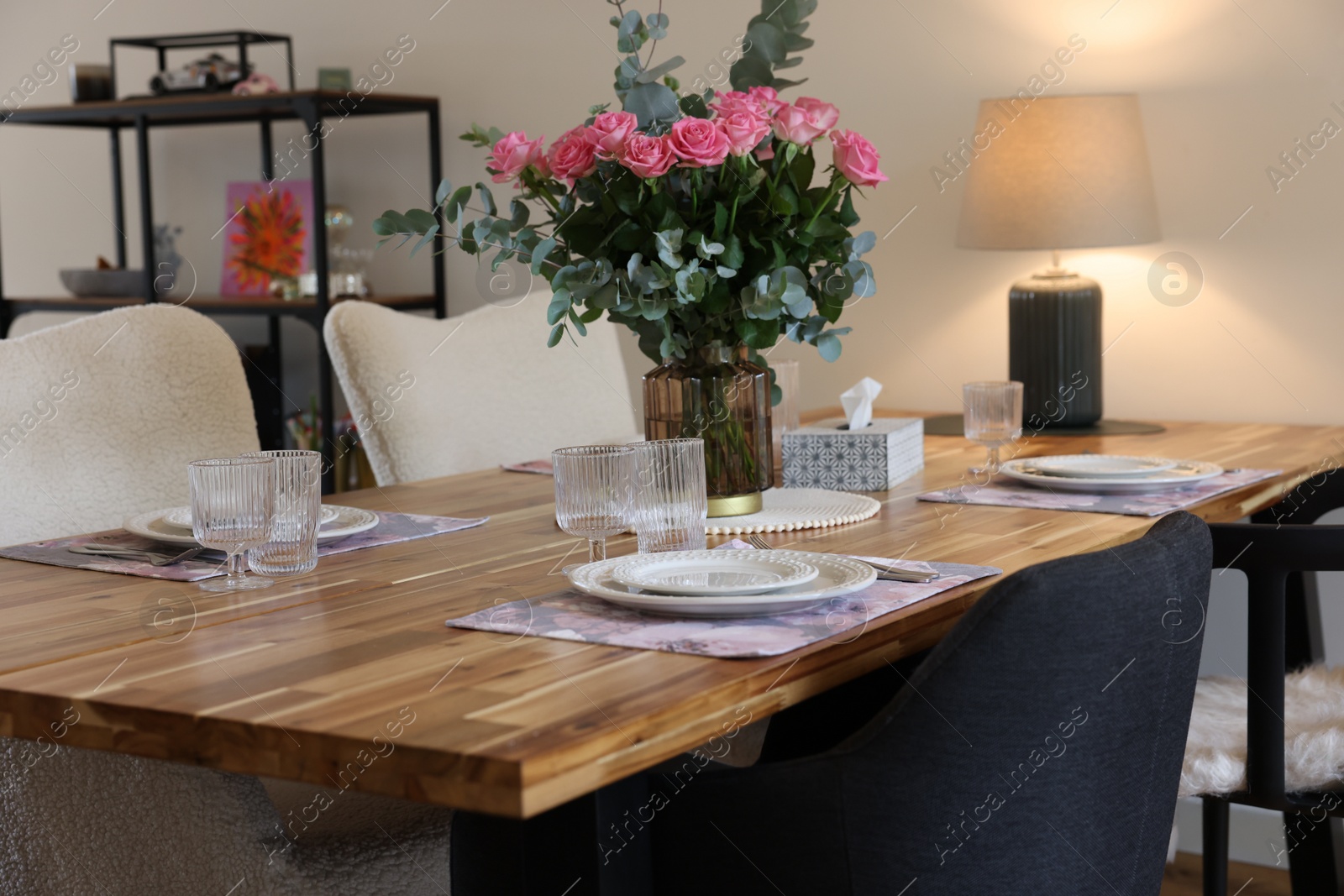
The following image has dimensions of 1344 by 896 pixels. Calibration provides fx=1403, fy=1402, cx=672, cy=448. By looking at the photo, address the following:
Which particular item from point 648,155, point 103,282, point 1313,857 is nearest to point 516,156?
point 648,155

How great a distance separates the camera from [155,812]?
3.90 ft

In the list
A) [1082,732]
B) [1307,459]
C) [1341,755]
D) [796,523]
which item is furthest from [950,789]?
[1307,459]

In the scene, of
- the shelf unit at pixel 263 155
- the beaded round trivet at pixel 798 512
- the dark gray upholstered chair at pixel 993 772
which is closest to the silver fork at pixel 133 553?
the beaded round trivet at pixel 798 512

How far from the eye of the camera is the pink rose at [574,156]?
144 cm

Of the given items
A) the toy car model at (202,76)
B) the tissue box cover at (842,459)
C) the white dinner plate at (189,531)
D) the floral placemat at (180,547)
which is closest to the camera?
the floral placemat at (180,547)

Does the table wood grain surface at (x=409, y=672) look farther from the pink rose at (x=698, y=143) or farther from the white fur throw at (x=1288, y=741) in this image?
the pink rose at (x=698, y=143)

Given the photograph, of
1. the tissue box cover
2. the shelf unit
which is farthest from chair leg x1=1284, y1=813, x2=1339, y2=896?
the shelf unit

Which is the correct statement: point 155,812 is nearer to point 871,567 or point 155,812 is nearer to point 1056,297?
point 871,567

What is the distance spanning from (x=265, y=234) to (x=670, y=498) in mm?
2718

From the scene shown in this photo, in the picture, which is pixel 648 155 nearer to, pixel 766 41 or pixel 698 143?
pixel 698 143

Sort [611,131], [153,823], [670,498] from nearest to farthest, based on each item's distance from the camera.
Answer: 1. [153,823]
2. [670,498]
3. [611,131]

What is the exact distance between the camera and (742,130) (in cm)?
140

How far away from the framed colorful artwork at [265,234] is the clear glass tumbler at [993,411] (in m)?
2.24

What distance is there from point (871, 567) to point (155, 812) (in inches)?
25.4
